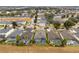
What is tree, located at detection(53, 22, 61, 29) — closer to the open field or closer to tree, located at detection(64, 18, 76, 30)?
tree, located at detection(64, 18, 76, 30)

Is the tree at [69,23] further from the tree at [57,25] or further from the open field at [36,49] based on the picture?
the open field at [36,49]

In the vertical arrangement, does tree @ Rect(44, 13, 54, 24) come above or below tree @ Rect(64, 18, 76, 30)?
above

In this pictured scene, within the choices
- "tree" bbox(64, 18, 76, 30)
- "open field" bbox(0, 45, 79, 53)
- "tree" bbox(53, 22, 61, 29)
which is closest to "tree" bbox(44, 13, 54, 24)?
"tree" bbox(53, 22, 61, 29)

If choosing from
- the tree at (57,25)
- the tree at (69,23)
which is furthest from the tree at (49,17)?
the tree at (69,23)

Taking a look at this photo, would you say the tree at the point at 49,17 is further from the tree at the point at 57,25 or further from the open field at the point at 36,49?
the open field at the point at 36,49

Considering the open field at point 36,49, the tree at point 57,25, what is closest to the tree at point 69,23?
the tree at point 57,25

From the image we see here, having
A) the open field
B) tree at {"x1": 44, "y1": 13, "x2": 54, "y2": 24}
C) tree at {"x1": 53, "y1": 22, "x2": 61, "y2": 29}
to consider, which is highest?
tree at {"x1": 44, "y1": 13, "x2": 54, "y2": 24}

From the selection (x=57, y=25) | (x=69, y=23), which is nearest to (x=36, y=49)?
(x=57, y=25)

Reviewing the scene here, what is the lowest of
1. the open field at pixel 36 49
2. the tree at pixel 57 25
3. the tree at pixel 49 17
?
the open field at pixel 36 49

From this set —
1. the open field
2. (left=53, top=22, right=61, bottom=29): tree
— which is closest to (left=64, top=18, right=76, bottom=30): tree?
(left=53, top=22, right=61, bottom=29): tree

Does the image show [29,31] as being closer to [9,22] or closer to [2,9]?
[9,22]

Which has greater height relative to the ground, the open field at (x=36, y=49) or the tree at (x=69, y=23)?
the tree at (x=69, y=23)
